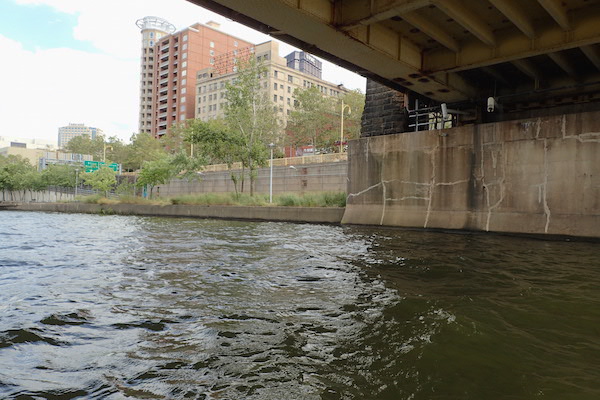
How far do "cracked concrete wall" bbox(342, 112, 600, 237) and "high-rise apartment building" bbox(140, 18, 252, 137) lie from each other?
10486 centimetres

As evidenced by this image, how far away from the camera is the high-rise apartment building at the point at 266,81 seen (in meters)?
96.9

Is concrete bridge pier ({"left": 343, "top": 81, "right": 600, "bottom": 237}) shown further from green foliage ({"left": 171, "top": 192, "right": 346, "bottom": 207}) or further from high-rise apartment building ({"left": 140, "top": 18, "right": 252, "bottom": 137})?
high-rise apartment building ({"left": 140, "top": 18, "right": 252, "bottom": 137})

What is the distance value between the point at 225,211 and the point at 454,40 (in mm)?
17384

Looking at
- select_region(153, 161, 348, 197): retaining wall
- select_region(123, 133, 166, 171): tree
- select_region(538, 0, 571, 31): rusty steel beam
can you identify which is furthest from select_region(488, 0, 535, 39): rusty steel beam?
select_region(123, 133, 166, 171): tree

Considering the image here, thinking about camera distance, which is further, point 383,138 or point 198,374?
point 383,138

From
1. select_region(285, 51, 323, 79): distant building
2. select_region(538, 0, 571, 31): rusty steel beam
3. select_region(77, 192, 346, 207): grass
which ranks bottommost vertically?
select_region(77, 192, 346, 207): grass

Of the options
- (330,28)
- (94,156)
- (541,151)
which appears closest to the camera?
(330,28)

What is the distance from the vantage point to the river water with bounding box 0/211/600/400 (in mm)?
2418

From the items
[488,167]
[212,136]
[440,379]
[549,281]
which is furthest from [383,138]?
[212,136]

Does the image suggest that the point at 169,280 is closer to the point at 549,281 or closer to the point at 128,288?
the point at 128,288

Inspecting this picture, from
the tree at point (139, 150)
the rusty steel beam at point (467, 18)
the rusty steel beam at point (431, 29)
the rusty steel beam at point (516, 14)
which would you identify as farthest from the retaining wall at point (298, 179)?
the tree at point (139, 150)

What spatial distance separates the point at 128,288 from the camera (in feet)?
16.8

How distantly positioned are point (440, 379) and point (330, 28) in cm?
883

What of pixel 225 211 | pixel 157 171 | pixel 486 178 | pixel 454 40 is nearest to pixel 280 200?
pixel 225 211
